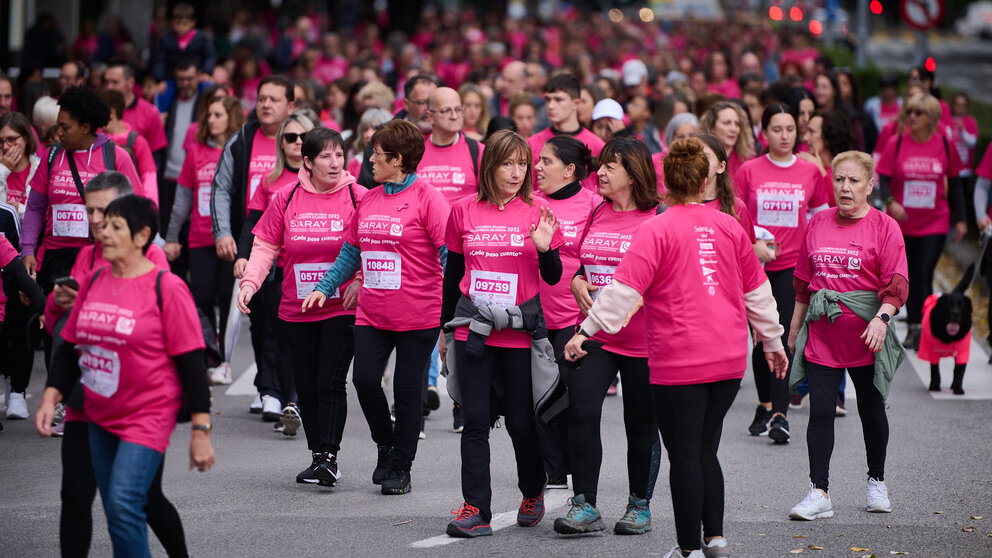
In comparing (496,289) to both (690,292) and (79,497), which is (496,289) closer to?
(690,292)

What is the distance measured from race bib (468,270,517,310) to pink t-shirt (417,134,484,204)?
2632mm

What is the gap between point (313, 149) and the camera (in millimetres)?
7484

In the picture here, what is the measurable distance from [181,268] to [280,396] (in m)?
2.39

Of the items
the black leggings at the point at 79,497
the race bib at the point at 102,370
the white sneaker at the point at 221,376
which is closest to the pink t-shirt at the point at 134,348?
the race bib at the point at 102,370

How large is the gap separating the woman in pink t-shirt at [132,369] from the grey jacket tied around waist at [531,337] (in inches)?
63.3

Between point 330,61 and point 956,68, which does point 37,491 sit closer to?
point 330,61

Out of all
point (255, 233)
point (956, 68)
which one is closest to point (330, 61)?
point (255, 233)

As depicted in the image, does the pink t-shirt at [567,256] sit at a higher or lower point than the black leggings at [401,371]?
higher

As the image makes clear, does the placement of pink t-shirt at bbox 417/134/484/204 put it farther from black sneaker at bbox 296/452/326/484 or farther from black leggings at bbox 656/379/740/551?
black leggings at bbox 656/379/740/551

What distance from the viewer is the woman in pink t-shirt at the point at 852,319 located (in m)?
7.00

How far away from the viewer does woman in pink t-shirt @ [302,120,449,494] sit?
714cm

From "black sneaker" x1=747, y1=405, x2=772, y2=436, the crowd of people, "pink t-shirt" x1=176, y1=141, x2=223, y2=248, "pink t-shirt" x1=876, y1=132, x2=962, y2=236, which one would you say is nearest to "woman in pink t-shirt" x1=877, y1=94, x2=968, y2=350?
"pink t-shirt" x1=876, y1=132, x2=962, y2=236

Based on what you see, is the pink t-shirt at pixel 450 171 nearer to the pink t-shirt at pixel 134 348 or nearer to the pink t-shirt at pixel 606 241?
the pink t-shirt at pixel 606 241

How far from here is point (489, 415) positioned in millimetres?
6676
